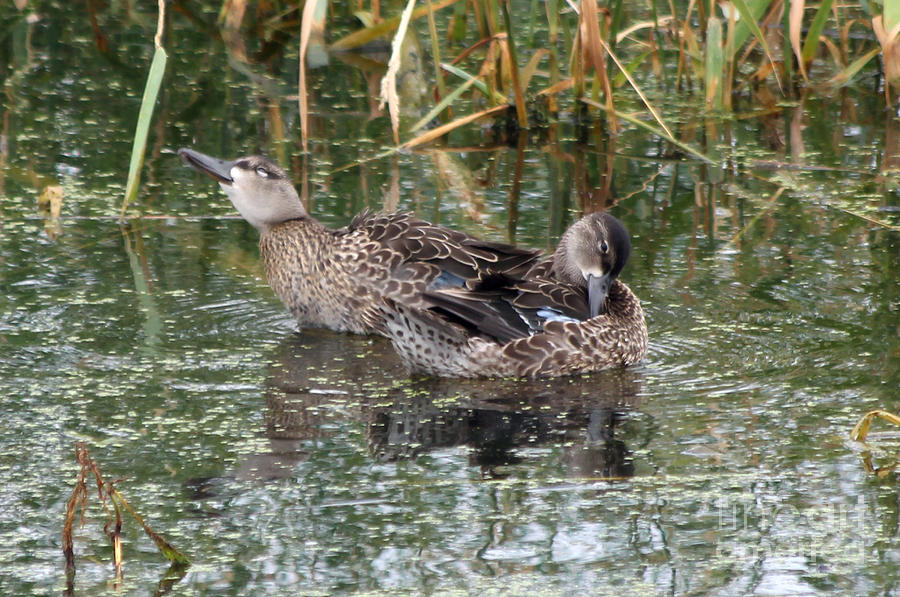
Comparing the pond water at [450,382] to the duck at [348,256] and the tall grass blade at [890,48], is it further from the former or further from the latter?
the tall grass blade at [890,48]

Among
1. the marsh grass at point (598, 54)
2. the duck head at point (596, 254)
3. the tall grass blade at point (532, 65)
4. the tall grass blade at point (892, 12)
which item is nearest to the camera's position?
the duck head at point (596, 254)

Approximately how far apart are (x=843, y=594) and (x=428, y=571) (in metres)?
1.12

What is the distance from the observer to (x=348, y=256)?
6.64 meters

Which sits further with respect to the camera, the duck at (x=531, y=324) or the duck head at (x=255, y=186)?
the duck head at (x=255, y=186)

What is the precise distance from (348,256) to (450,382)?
1.07 metres

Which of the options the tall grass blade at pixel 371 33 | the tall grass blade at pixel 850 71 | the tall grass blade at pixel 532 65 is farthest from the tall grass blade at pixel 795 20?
the tall grass blade at pixel 371 33

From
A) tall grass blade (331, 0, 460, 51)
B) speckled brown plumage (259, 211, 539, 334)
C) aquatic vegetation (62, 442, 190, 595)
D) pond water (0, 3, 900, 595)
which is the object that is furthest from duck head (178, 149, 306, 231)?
aquatic vegetation (62, 442, 190, 595)

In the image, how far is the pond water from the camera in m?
4.11

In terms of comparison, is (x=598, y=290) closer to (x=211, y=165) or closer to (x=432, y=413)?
(x=432, y=413)

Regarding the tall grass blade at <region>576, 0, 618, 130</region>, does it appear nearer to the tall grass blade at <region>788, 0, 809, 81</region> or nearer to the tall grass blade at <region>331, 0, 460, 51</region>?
the tall grass blade at <region>331, 0, 460, 51</region>

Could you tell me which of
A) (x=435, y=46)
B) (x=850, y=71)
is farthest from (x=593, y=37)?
(x=850, y=71)

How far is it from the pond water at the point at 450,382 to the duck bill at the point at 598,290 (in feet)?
0.99

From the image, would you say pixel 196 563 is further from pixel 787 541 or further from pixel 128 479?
pixel 787 541

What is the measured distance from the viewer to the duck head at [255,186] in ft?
22.5
